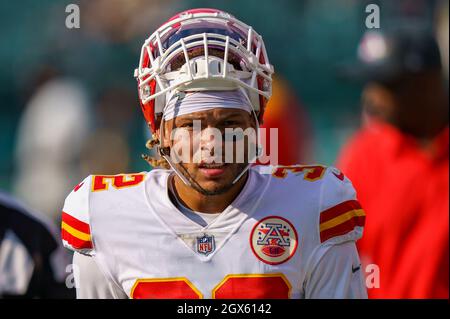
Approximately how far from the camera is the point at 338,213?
10.6ft

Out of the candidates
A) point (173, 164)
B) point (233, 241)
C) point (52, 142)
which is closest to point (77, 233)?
point (173, 164)

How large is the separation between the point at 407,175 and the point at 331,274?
1879 mm

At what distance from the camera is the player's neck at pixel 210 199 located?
129 inches

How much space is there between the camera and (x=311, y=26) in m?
10.8

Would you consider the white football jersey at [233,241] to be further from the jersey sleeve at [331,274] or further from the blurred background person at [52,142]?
the blurred background person at [52,142]

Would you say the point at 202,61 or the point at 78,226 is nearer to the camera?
the point at 202,61

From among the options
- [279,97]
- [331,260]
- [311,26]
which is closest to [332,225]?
[331,260]

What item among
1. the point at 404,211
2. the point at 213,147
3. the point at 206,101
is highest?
the point at 206,101

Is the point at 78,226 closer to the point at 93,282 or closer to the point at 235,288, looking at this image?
the point at 93,282

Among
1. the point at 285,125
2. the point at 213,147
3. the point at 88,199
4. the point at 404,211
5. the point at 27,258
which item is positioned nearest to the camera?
the point at 213,147
